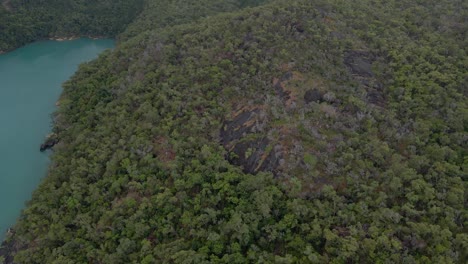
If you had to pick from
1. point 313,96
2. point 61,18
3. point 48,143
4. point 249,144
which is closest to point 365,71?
point 313,96

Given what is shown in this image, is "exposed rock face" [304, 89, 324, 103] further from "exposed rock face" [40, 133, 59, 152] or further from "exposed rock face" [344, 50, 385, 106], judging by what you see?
"exposed rock face" [40, 133, 59, 152]

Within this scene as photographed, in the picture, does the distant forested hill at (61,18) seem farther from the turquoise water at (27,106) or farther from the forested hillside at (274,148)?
the forested hillside at (274,148)

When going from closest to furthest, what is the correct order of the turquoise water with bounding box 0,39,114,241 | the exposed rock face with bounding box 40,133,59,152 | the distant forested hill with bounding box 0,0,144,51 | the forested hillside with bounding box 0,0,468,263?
the forested hillside with bounding box 0,0,468,263
the turquoise water with bounding box 0,39,114,241
the exposed rock face with bounding box 40,133,59,152
the distant forested hill with bounding box 0,0,144,51

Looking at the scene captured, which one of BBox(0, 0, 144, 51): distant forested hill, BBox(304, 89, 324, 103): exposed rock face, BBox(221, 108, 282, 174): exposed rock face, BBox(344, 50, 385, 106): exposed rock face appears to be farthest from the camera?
BBox(0, 0, 144, 51): distant forested hill

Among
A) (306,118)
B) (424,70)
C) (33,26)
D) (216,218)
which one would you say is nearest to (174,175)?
(216,218)

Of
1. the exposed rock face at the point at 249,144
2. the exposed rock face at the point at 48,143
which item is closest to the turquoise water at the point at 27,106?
the exposed rock face at the point at 48,143

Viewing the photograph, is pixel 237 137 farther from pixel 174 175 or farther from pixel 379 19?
pixel 379 19

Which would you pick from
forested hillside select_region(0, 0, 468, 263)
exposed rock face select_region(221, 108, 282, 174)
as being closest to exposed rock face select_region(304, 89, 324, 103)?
forested hillside select_region(0, 0, 468, 263)
